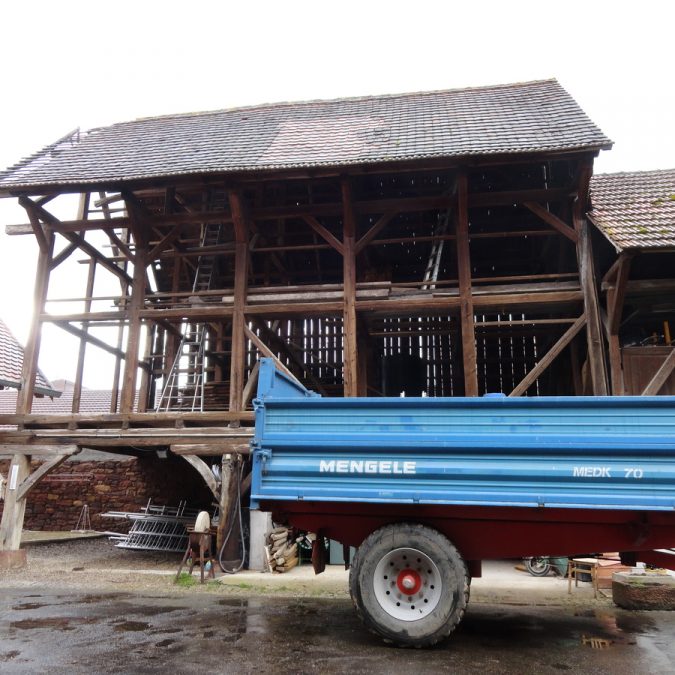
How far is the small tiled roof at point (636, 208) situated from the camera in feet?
30.8

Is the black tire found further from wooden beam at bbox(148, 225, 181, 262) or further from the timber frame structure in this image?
wooden beam at bbox(148, 225, 181, 262)

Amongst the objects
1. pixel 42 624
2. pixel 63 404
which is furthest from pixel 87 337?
pixel 63 404

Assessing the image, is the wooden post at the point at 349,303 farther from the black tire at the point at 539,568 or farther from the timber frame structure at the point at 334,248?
the black tire at the point at 539,568

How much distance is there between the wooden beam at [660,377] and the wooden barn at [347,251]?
548 millimetres

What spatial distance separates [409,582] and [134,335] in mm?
8334

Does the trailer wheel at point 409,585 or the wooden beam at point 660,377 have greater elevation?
the wooden beam at point 660,377

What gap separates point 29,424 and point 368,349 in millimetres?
7206

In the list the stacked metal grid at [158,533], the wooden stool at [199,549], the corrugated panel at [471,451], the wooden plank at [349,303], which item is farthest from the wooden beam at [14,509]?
the corrugated panel at [471,451]

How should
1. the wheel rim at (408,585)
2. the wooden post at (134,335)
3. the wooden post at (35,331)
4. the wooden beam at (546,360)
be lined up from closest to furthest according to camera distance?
the wheel rim at (408,585), the wooden beam at (546,360), the wooden post at (134,335), the wooden post at (35,331)

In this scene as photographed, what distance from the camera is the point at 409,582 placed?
521cm

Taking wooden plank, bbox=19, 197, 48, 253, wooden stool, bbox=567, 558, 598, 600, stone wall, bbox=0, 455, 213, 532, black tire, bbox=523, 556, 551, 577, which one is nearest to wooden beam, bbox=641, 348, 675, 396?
wooden stool, bbox=567, 558, 598, 600

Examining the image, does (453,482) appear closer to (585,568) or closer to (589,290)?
(585,568)

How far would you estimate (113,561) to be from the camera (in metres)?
11.9

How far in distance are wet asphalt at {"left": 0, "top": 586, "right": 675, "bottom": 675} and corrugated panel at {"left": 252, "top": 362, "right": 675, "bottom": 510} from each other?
1237 mm
